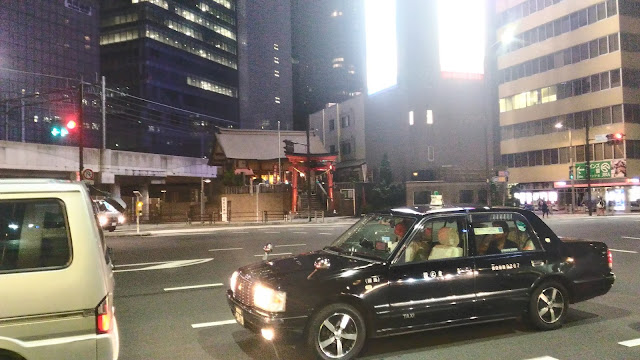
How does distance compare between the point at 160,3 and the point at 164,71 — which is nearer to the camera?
the point at 164,71

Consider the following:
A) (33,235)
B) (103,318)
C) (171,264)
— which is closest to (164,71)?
(171,264)

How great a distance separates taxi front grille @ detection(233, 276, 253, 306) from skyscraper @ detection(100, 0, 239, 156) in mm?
76301

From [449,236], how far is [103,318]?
13.5 feet

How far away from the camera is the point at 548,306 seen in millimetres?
6367

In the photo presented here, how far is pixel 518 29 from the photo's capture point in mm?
62219

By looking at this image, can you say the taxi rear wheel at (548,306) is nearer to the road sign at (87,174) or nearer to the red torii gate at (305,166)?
the road sign at (87,174)

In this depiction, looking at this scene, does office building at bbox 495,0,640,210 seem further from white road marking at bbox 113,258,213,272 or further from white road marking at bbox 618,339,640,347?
white road marking at bbox 618,339,640,347

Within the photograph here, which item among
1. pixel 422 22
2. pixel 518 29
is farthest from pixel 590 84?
pixel 422 22

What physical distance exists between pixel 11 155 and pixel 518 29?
5836 cm

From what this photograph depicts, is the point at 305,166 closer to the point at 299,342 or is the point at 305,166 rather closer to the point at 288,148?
the point at 288,148

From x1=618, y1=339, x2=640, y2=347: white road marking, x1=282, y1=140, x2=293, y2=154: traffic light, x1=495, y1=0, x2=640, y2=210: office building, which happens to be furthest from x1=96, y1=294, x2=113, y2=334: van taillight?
x1=495, y1=0, x2=640, y2=210: office building

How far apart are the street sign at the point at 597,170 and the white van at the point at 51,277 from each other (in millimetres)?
56865

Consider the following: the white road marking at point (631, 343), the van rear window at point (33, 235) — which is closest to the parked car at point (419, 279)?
the white road marking at point (631, 343)

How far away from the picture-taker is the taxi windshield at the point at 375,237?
5.98 meters
